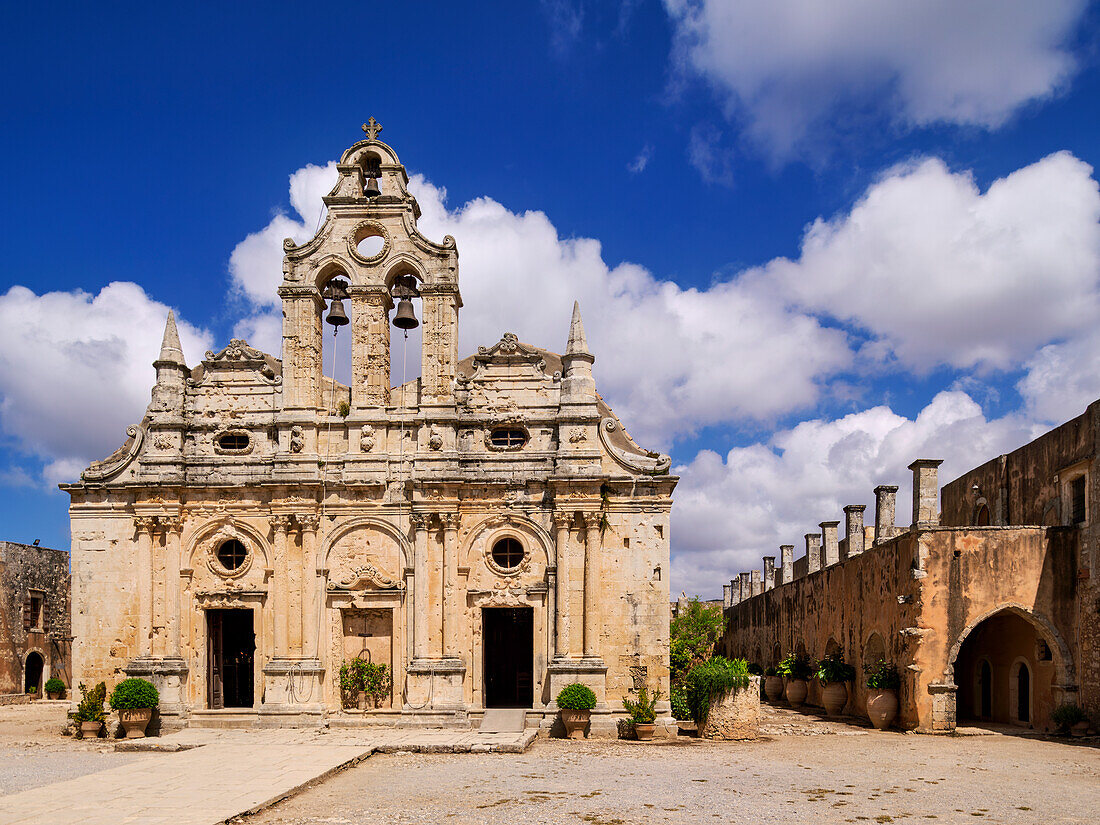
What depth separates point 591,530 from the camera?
2020 cm

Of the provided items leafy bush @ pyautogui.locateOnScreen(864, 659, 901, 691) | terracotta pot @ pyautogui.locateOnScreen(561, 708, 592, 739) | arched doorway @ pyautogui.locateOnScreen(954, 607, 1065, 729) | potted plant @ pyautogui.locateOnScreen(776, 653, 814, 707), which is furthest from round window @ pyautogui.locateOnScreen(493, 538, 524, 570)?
potted plant @ pyautogui.locateOnScreen(776, 653, 814, 707)

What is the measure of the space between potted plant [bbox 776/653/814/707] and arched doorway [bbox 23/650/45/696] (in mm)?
28272

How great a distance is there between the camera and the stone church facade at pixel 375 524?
20141 mm

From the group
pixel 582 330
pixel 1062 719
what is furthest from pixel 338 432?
pixel 1062 719

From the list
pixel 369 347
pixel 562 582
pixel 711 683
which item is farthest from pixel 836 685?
pixel 369 347

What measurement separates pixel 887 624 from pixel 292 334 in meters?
16.2

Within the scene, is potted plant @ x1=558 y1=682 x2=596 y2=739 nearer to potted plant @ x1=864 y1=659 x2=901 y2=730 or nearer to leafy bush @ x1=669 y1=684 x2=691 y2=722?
leafy bush @ x1=669 y1=684 x2=691 y2=722

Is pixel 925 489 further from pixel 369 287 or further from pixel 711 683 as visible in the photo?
pixel 369 287

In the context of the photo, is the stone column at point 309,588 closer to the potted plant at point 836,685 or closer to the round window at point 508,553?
the round window at point 508,553

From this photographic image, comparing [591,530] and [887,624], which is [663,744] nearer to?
[591,530]

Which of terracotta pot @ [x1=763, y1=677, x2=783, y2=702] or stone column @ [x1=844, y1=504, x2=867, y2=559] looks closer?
stone column @ [x1=844, y1=504, x2=867, y2=559]

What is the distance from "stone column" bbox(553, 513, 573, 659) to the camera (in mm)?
19922

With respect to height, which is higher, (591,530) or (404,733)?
(591,530)

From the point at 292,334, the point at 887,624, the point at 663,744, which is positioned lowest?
the point at 663,744
